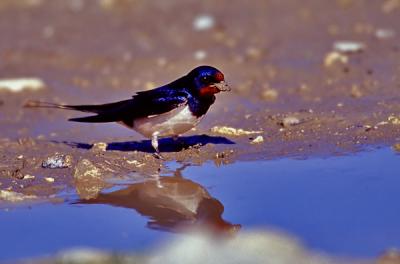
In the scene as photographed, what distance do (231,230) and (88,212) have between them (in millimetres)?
1015

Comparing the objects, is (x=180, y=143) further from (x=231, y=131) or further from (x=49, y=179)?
(x=49, y=179)

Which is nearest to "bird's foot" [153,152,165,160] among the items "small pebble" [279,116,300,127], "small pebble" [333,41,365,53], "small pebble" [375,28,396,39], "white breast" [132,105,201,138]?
"white breast" [132,105,201,138]

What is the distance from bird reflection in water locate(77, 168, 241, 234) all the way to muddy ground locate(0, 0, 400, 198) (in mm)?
246

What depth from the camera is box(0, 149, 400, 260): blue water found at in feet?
15.3

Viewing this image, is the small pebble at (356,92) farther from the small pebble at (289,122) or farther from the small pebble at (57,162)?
the small pebble at (57,162)

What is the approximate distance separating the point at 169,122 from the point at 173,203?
103cm

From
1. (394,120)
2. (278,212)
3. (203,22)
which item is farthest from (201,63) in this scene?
(278,212)

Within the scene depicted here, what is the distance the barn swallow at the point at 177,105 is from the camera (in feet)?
20.8

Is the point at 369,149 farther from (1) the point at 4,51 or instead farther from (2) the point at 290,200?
(1) the point at 4,51

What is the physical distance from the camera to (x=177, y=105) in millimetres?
6328

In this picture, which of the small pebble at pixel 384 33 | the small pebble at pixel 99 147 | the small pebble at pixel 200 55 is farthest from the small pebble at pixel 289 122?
the small pebble at pixel 384 33

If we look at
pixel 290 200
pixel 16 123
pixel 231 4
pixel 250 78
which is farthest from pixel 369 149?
pixel 231 4

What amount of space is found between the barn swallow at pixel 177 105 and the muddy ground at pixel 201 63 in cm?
25

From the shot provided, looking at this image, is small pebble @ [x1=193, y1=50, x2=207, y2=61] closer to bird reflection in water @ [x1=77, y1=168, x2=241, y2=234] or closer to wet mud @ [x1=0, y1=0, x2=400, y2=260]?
wet mud @ [x1=0, y1=0, x2=400, y2=260]
